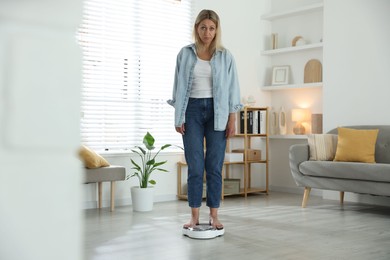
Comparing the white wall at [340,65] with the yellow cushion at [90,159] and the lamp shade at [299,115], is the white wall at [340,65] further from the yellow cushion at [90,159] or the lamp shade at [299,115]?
the yellow cushion at [90,159]

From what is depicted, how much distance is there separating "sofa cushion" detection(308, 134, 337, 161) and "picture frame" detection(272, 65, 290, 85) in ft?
4.47

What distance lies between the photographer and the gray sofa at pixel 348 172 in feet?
13.3

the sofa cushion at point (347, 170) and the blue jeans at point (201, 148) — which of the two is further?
the sofa cushion at point (347, 170)

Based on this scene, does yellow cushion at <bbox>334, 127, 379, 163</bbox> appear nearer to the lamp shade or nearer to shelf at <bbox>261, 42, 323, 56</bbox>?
the lamp shade

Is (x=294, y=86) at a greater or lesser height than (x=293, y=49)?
lesser

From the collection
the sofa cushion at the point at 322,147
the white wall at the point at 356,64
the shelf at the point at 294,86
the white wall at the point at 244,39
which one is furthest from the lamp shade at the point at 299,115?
the sofa cushion at the point at 322,147

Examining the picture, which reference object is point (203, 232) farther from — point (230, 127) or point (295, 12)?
point (295, 12)

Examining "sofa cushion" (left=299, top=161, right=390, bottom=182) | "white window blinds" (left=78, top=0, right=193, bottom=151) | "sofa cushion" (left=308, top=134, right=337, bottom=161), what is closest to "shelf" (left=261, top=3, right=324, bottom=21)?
"white window blinds" (left=78, top=0, right=193, bottom=151)

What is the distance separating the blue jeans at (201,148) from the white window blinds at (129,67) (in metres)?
1.76

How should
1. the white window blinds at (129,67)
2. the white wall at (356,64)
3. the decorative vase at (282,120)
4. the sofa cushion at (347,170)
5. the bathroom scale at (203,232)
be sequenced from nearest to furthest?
the bathroom scale at (203,232) < the sofa cushion at (347,170) < the white window blinds at (129,67) < the white wall at (356,64) < the decorative vase at (282,120)

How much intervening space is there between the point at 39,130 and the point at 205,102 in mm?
2712

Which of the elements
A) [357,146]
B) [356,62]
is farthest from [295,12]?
[357,146]

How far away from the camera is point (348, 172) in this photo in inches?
167

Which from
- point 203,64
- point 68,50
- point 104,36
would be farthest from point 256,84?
point 68,50
